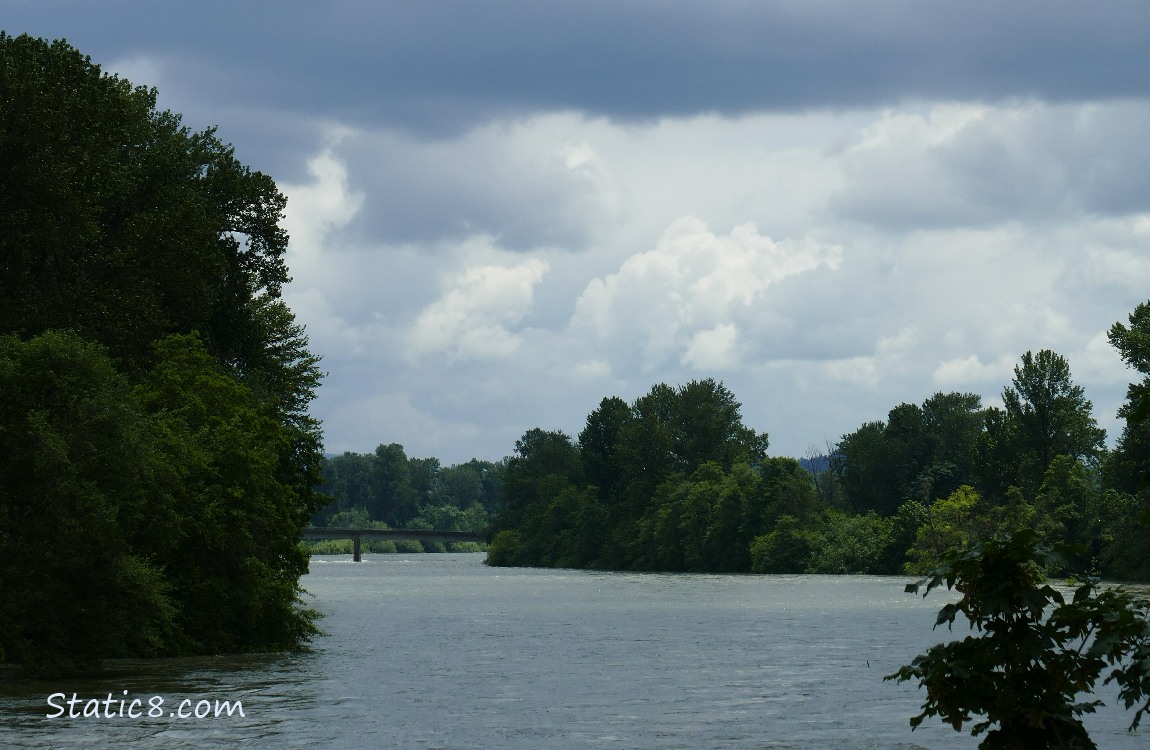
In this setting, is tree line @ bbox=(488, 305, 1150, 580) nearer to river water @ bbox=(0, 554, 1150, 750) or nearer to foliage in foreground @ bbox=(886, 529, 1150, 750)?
river water @ bbox=(0, 554, 1150, 750)

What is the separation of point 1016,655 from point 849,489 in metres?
150

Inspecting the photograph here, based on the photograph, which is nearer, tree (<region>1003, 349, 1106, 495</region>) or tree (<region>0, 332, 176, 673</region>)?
tree (<region>0, 332, 176, 673</region>)

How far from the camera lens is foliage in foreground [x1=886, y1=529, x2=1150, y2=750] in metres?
9.27

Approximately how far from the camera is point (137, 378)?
5066 centimetres

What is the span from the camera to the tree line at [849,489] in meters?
104

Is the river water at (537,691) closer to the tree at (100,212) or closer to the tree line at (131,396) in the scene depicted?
the tree line at (131,396)

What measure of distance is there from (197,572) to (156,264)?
1576 centimetres

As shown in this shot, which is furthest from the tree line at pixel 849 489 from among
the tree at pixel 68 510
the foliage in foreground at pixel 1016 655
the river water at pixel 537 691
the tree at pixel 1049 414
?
the foliage in foreground at pixel 1016 655

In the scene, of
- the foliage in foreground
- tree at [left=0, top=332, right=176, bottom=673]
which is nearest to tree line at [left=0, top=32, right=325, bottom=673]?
tree at [left=0, top=332, right=176, bottom=673]

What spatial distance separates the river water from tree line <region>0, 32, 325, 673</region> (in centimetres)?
186

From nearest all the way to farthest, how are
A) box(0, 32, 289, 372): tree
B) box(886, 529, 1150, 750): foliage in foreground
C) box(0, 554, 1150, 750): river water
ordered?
box(886, 529, 1150, 750): foliage in foreground → box(0, 554, 1150, 750): river water → box(0, 32, 289, 372): tree

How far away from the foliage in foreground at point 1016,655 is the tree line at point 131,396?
28203 mm

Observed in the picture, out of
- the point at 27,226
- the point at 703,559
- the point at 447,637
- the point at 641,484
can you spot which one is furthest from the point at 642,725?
the point at 641,484

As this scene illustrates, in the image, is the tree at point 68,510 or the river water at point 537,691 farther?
the tree at point 68,510
